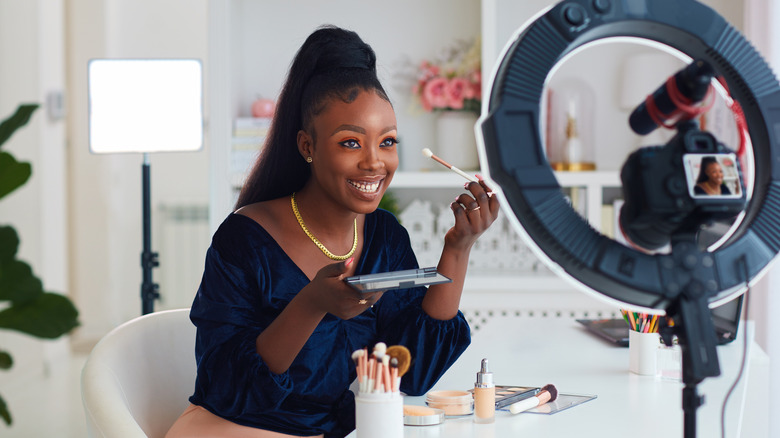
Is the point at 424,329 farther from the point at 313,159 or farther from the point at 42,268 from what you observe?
the point at 42,268

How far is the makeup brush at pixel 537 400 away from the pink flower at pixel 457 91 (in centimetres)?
177

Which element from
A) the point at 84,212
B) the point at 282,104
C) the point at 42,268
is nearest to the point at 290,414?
the point at 282,104

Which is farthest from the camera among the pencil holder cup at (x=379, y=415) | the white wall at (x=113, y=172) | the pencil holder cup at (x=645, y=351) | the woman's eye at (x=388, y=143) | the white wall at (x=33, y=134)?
the white wall at (x=113, y=172)

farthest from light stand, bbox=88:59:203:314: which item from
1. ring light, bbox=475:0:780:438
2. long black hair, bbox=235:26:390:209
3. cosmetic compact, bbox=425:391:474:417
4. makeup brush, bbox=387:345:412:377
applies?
ring light, bbox=475:0:780:438

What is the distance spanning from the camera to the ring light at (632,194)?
1.72 ft

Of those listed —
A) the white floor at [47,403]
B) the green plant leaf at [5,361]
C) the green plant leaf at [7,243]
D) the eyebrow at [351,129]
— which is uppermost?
the eyebrow at [351,129]

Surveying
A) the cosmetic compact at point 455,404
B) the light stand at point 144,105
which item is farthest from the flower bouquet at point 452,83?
the cosmetic compact at point 455,404

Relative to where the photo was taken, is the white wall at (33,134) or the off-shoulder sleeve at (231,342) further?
the white wall at (33,134)

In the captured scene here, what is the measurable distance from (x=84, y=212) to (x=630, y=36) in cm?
450

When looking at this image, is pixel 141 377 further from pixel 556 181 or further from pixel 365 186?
pixel 556 181

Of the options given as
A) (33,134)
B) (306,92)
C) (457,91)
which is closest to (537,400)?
(306,92)

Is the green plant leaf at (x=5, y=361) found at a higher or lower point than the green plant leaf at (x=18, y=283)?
lower

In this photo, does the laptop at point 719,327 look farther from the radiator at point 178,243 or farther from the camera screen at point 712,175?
the radiator at point 178,243

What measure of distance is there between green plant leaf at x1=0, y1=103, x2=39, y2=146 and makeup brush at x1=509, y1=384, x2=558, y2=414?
Result: 875mm
